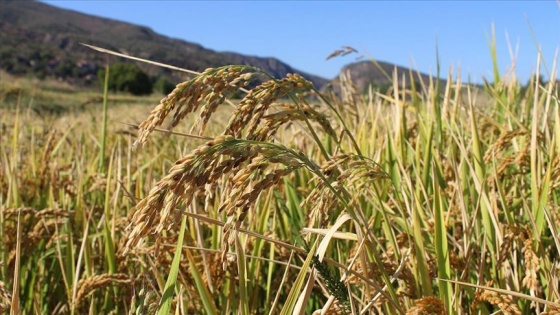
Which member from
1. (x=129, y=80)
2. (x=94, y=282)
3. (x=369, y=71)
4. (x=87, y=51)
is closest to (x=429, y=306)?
(x=94, y=282)

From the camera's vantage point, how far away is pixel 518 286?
4.25ft

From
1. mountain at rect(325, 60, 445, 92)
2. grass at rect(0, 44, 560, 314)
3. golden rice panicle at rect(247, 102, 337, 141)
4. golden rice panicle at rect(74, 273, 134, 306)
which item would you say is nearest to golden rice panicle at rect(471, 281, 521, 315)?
grass at rect(0, 44, 560, 314)

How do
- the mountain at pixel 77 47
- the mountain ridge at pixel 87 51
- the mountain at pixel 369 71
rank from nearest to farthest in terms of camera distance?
the mountain at pixel 369 71
the mountain ridge at pixel 87 51
the mountain at pixel 77 47

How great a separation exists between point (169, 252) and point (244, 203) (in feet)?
3.02

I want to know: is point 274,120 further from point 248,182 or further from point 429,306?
point 429,306

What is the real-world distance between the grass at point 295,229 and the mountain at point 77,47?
1.27ft

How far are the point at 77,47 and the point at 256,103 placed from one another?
80.4 m

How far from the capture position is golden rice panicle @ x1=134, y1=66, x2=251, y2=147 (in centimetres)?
81

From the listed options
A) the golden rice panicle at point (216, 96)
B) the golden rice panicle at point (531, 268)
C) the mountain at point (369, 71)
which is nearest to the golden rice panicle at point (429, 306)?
the golden rice panicle at point (531, 268)

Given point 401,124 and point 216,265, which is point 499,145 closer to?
point 401,124

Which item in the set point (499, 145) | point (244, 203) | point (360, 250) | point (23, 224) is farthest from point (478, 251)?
point (23, 224)

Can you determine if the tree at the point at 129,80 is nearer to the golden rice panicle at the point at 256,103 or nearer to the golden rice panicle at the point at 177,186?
the golden rice panicle at the point at 256,103

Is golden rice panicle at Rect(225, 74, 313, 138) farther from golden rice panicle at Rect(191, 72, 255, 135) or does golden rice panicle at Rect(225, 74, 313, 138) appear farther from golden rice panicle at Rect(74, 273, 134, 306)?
golden rice panicle at Rect(74, 273, 134, 306)

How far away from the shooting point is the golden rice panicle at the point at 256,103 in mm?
875
